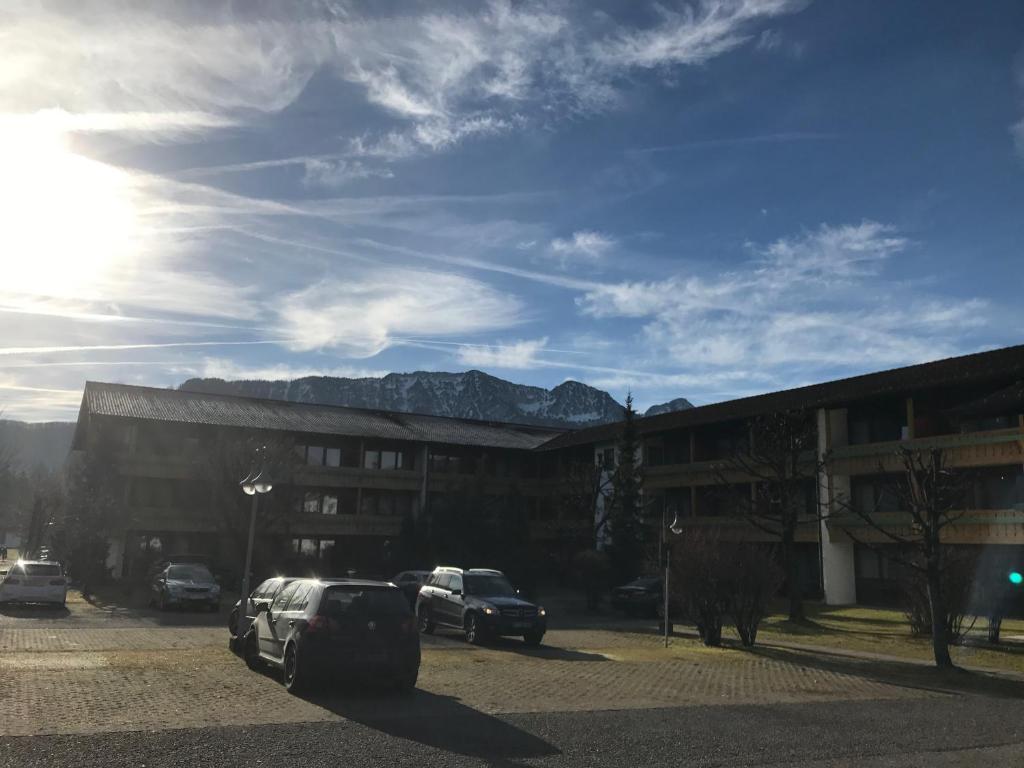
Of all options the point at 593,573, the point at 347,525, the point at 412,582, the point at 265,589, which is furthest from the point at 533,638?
the point at 347,525

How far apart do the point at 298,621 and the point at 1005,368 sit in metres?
28.3

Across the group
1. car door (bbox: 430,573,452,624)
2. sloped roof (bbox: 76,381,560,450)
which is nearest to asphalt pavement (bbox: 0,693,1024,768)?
car door (bbox: 430,573,452,624)

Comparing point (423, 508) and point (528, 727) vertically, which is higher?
point (423, 508)

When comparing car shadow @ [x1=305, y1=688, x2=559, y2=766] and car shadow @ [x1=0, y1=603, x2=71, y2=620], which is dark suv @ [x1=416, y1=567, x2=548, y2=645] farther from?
car shadow @ [x1=0, y1=603, x2=71, y2=620]

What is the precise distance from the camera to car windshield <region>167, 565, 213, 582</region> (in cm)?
2786

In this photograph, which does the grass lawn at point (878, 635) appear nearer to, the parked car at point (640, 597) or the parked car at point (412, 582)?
the parked car at point (640, 597)

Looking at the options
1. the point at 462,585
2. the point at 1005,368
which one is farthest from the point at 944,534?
the point at 462,585

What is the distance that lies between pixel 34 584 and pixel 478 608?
50.8 ft

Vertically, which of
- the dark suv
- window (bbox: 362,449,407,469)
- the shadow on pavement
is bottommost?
the shadow on pavement

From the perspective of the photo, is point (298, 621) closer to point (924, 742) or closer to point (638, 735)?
point (638, 735)

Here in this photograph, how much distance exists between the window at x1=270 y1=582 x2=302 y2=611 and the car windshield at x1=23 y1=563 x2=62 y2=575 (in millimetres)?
16830

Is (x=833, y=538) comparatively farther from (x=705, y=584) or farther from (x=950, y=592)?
(x=705, y=584)

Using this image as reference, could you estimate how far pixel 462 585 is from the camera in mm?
20875

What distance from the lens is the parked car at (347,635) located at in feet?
37.0
